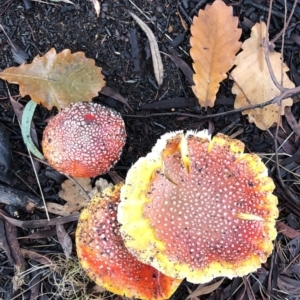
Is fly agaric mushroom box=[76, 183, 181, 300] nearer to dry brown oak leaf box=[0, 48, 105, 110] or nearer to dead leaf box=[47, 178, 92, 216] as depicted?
dead leaf box=[47, 178, 92, 216]

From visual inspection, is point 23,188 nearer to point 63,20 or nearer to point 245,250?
point 63,20

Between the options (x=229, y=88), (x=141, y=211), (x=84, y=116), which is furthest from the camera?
(x=229, y=88)

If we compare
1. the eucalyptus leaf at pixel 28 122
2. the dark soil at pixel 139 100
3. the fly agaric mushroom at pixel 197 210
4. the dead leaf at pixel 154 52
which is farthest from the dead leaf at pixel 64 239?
the dead leaf at pixel 154 52

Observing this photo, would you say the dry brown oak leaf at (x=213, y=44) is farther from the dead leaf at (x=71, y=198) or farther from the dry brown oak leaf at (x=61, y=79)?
the dead leaf at (x=71, y=198)

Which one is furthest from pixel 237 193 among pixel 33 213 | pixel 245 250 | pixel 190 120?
pixel 33 213

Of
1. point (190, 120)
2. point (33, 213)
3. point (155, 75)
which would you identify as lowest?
point (33, 213)

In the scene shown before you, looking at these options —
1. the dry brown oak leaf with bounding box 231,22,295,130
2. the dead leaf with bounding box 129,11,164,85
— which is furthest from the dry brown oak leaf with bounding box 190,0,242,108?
the dead leaf with bounding box 129,11,164,85

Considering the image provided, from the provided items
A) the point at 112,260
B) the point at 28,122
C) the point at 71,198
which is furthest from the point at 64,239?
the point at 28,122
